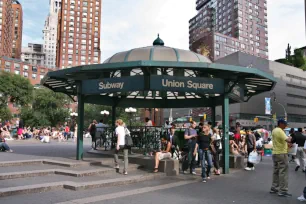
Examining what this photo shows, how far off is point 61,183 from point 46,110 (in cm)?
4912

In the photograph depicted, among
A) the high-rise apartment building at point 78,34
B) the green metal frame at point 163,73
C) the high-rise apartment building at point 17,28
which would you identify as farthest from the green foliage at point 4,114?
the high-rise apartment building at point 17,28

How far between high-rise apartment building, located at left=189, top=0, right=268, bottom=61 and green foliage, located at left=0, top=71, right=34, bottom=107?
75291 millimetres

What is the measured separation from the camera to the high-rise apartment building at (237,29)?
114 metres

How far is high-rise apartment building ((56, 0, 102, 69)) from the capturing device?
12775 centimetres

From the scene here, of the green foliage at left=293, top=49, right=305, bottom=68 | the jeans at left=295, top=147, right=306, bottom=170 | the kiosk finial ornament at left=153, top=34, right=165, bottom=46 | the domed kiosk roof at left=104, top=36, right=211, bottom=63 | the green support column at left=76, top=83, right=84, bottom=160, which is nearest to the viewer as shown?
the green support column at left=76, top=83, right=84, bottom=160

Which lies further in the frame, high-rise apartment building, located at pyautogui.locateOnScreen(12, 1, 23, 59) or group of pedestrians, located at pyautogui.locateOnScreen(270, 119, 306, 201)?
high-rise apartment building, located at pyautogui.locateOnScreen(12, 1, 23, 59)

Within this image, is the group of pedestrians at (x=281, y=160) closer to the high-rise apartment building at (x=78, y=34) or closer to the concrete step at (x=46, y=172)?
the concrete step at (x=46, y=172)

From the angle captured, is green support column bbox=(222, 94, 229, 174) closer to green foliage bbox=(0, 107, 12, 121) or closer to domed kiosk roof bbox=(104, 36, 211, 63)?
domed kiosk roof bbox=(104, 36, 211, 63)

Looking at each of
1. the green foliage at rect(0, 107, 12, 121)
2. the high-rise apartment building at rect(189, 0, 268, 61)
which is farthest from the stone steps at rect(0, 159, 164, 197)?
the high-rise apartment building at rect(189, 0, 268, 61)

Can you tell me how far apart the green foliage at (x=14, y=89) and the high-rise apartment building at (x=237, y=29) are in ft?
247

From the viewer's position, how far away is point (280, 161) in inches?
298

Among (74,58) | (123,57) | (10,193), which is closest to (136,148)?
(123,57)

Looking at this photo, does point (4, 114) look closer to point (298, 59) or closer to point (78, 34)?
point (78, 34)

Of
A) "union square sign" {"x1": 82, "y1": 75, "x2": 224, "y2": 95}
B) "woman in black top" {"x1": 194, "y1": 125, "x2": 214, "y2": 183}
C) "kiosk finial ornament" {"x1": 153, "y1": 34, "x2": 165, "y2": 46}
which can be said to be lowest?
"woman in black top" {"x1": 194, "y1": 125, "x2": 214, "y2": 183}
